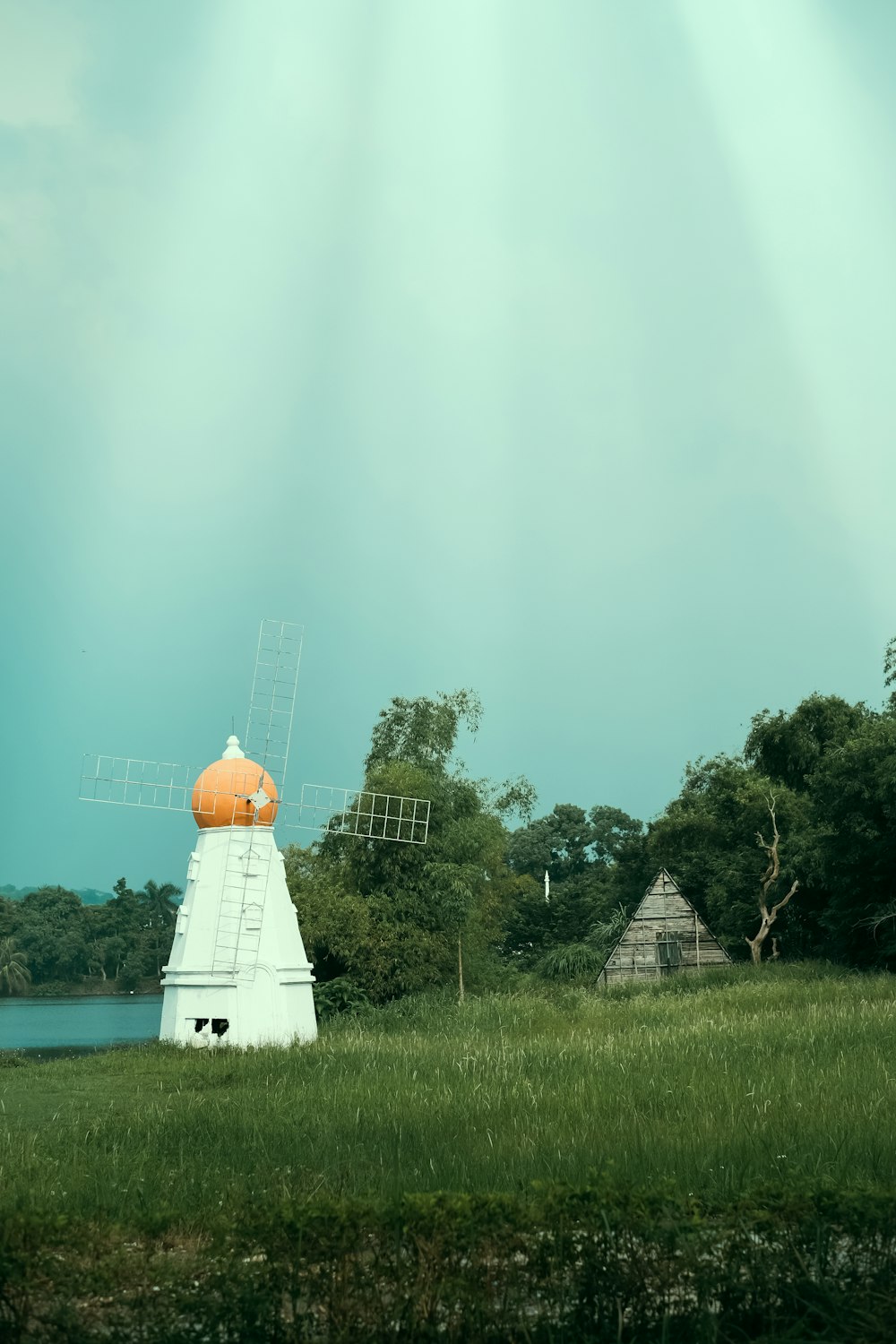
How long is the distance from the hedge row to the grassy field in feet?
2.00

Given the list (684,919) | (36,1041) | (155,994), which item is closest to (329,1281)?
(684,919)

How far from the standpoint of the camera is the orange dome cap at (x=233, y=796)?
20875mm

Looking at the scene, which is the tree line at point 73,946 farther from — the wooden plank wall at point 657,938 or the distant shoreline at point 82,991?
the wooden plank wall at point 657,938

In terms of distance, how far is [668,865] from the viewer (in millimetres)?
42219

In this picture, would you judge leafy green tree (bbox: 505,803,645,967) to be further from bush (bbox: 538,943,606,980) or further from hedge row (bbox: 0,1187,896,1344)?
hedge row (bbox: 0,1187,896,1344)

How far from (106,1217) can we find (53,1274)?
3.15ft

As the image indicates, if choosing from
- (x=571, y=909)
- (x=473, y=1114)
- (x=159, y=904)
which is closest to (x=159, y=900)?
(x=159, y=904)

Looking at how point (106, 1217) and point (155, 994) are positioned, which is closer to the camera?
point (106, 1217)

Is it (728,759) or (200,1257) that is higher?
(728,759)

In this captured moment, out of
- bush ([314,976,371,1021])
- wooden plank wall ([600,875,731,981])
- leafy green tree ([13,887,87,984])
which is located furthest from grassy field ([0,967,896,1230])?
leafy green tree ([13,887,87,984])

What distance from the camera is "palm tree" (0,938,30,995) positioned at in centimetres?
5541

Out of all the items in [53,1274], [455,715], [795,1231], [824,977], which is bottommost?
[53,1274]

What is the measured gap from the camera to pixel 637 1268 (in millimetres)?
4965

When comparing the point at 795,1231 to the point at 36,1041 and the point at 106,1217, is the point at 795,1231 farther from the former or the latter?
the point at 36,1041
